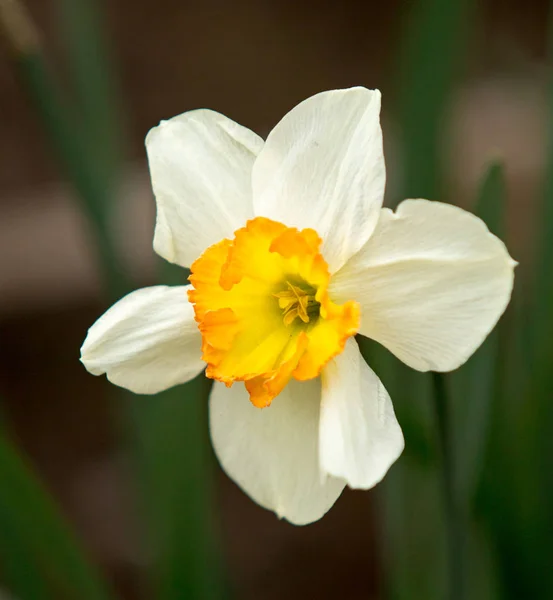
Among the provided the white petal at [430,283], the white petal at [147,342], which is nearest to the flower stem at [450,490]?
the white petal at [430,283]

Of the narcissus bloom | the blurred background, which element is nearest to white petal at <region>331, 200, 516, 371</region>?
the narcissus bloom

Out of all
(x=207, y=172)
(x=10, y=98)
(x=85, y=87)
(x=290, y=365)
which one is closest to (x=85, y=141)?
(x=85, y=87)

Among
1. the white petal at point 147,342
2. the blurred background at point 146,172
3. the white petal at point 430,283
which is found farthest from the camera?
the blurred background at point 146,172

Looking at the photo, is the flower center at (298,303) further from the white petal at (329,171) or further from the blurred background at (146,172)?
the blurred background at (146,172)

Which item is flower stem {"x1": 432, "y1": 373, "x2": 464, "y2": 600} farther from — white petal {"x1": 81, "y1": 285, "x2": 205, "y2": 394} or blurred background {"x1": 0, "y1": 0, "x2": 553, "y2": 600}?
blurred background {"x1": 0, "y1": 0, "x2": 553, "y2": 600}

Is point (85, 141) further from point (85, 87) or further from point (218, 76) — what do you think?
point (218, 76)

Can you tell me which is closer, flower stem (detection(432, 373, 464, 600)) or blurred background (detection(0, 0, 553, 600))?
flower stem (detection(432, 373, 464, 600))
